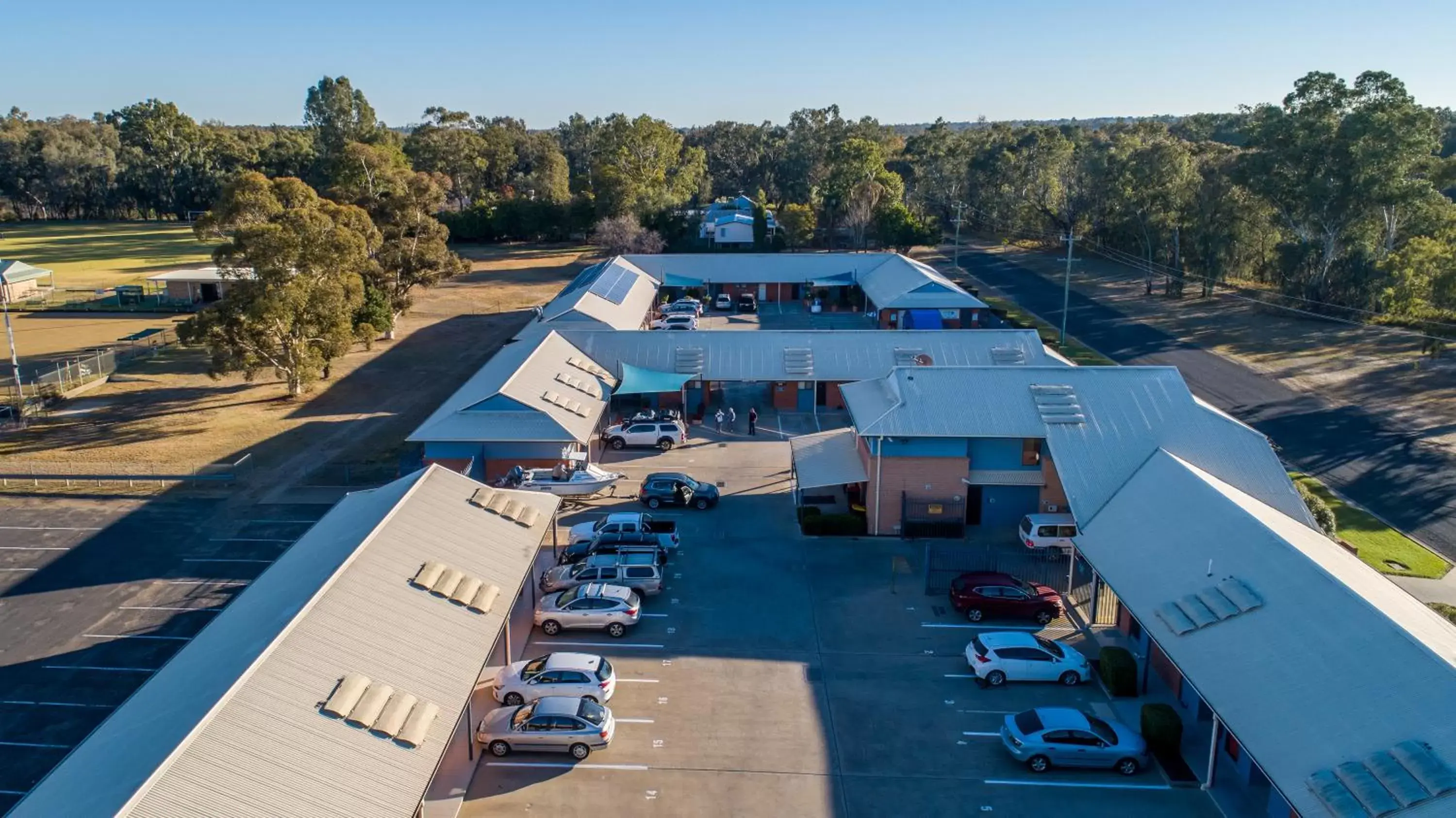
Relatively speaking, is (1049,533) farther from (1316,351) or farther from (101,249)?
(101,249)

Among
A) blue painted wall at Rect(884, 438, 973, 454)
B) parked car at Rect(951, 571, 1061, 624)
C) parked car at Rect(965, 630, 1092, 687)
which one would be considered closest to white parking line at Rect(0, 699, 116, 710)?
parked car at Rect(965, 630, 1092, 687)

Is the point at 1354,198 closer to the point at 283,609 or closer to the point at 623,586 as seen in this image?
the point at 623,586

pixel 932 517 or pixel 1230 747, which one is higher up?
pixel 932 517

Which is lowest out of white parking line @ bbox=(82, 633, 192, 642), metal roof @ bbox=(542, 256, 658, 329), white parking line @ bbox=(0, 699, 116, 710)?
white parking line @ bbox=(0, 699, 116, 710)

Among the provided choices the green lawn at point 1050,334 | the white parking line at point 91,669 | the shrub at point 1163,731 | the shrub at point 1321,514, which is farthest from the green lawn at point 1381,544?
the white parking line at point 91,669

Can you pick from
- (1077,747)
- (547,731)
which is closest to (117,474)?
(547,731)

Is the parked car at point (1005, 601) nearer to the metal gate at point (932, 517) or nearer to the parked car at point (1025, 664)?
the parked car at point (1025, 664)

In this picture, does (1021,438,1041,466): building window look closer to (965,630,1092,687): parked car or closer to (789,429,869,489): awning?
(789,429,869,489): awning
